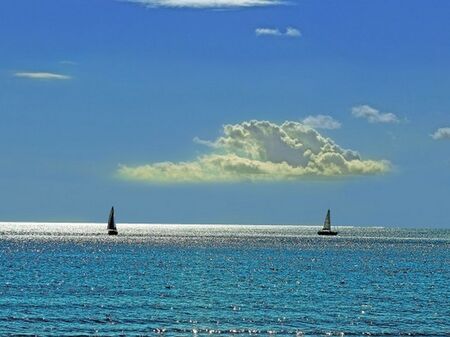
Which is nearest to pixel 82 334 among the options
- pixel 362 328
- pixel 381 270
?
pixel 362 328

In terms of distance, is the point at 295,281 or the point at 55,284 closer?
the point at 55,284

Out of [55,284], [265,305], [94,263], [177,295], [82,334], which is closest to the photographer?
[82,334]

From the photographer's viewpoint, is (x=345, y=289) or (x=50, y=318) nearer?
(x=50, y=318)

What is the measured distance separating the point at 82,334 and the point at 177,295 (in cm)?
2916

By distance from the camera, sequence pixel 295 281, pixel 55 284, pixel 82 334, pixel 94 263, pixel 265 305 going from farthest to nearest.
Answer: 1. pixel 94 263
2. pixel 295 281
3. pixel 55 284
4. pixel 265 305
5. pixel 82 334

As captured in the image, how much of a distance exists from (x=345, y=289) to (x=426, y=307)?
729 inches

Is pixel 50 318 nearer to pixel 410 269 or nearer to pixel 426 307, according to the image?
pixel 426 307

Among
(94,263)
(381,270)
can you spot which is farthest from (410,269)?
(94,263)

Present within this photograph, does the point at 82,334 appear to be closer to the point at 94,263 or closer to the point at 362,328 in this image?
the point at 362,328

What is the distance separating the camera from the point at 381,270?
465 feet

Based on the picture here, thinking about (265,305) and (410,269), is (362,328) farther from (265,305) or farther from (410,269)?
(410,269)

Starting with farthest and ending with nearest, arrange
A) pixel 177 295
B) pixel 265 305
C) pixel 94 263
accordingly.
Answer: pixel 94 263, pixel 177 295, pixel 265 305

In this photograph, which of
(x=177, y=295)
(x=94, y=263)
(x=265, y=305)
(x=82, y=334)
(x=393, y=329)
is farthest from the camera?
(x=94, y=263)

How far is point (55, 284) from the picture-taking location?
4063 inches
